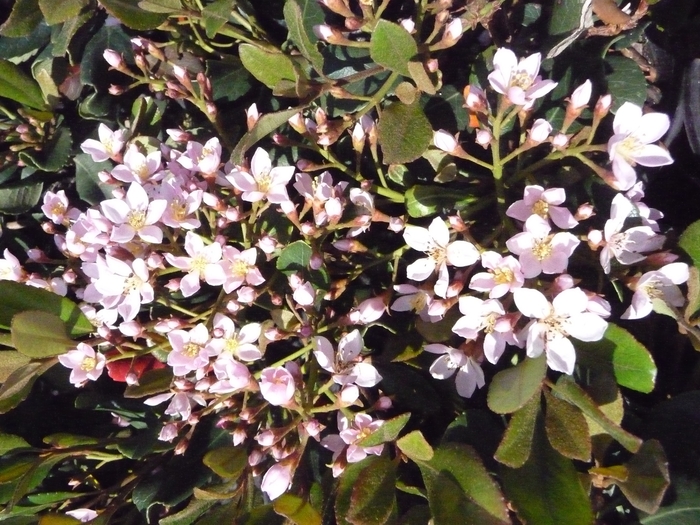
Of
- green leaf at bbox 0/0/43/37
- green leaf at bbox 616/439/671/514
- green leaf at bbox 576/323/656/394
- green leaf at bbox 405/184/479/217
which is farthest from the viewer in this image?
green leaf at bbox 0/0/43/37

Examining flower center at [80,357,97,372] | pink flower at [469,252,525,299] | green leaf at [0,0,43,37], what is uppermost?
green leaf at [0,0,43,37]

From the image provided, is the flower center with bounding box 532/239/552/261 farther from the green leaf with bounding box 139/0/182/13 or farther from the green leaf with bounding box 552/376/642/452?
the green leaf with bounding box 139/0/182/13

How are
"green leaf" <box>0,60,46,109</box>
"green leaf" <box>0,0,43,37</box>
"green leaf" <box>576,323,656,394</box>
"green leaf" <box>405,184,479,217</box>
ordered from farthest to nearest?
1. "green leaf" <box>0,60,46,109</box>
2. "green leaf" <box>0,0,43,37</box>
3. "green leaf" <box>405,184,479,217</box>
4. "green leaf" <box>576,323,656,394</box>

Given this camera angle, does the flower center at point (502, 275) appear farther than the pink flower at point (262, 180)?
No

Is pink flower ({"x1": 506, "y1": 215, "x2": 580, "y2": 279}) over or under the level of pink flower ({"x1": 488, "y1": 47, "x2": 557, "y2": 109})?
under

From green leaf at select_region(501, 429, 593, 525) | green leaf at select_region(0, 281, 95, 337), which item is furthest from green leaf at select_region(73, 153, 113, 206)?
green leaf at select_region(501, 429, 593, 525)

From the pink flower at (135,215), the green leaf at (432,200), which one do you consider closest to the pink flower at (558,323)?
the green leaf at (432,200)

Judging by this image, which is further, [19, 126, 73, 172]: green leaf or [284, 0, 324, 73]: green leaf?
[19, 126, 73, 172]: green leaf

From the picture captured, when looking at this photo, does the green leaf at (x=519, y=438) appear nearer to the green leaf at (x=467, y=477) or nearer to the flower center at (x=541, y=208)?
the green leaf at (x=467, y=477)
